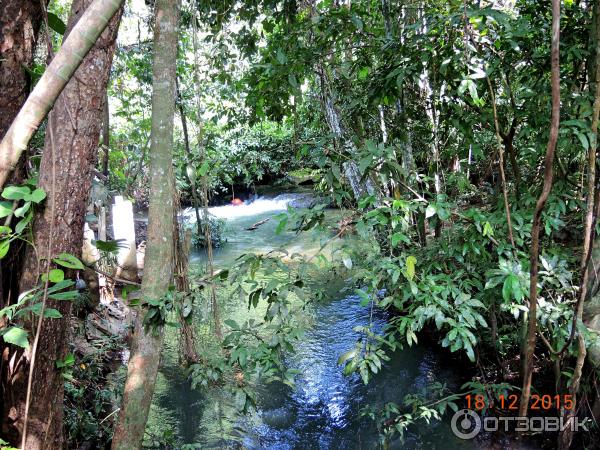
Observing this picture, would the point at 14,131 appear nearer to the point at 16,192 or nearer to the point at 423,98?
the point at 16,192

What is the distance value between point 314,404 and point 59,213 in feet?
9.49

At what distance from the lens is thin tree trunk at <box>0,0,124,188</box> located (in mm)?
854

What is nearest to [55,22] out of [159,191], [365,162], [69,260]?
[159,191]

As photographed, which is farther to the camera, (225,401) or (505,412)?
(225,401)

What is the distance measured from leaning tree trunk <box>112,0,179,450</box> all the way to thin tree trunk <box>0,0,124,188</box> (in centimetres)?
94

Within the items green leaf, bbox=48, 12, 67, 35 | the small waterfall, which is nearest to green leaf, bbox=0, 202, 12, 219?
green leaf, bbox=48, 12, 67, 35

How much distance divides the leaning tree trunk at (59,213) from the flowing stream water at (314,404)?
151 centimetres

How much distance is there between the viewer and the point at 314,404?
3734 millimetres

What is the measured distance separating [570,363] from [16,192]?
2.99m

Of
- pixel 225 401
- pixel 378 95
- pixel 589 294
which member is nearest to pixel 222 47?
pixel 378 95

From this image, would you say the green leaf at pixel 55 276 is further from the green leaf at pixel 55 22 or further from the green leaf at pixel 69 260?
the green leaf at pixel 55 22

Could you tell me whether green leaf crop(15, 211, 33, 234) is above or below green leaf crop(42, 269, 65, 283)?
above

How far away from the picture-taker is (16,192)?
138 cm
